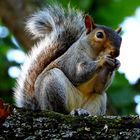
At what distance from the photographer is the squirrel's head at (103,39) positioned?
3.69m

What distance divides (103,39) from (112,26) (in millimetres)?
1351

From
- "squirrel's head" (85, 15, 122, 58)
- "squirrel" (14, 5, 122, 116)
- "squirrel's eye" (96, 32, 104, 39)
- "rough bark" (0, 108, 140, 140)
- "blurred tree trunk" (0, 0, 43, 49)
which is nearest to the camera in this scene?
"rough bark" (0, 108, 140, 140)

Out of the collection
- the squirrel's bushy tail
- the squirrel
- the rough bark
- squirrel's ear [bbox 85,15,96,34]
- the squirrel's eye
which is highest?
the squirrel's bushy tail

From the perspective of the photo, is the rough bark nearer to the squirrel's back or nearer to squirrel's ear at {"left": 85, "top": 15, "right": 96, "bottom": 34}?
the squirrel's back

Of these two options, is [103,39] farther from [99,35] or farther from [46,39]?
[46,39]

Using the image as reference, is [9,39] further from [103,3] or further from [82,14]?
[82,14]

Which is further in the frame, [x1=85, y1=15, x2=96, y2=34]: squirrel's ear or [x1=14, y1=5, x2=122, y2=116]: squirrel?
[x1=85, y1=15, x2=96, y2=34]: squirrel's ear

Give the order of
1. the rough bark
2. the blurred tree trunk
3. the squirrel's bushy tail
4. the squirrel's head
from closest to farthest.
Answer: the rough bark < the squirrel's head < the squirrel's bushy tail < the blurred tree trunk

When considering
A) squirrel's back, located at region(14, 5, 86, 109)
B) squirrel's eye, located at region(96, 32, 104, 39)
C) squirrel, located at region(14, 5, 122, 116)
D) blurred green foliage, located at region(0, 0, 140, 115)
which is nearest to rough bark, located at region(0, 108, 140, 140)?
squirrel, located at region(14, 5, 122, 116)

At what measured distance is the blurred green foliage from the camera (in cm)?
449

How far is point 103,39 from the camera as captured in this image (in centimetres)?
385

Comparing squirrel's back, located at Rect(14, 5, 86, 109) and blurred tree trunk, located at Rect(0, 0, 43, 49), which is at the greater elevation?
blurred tree trunk, located at Rect(0, 0, 43, 49)

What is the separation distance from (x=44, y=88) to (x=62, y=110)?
22cm

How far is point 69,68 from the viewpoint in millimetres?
3783
